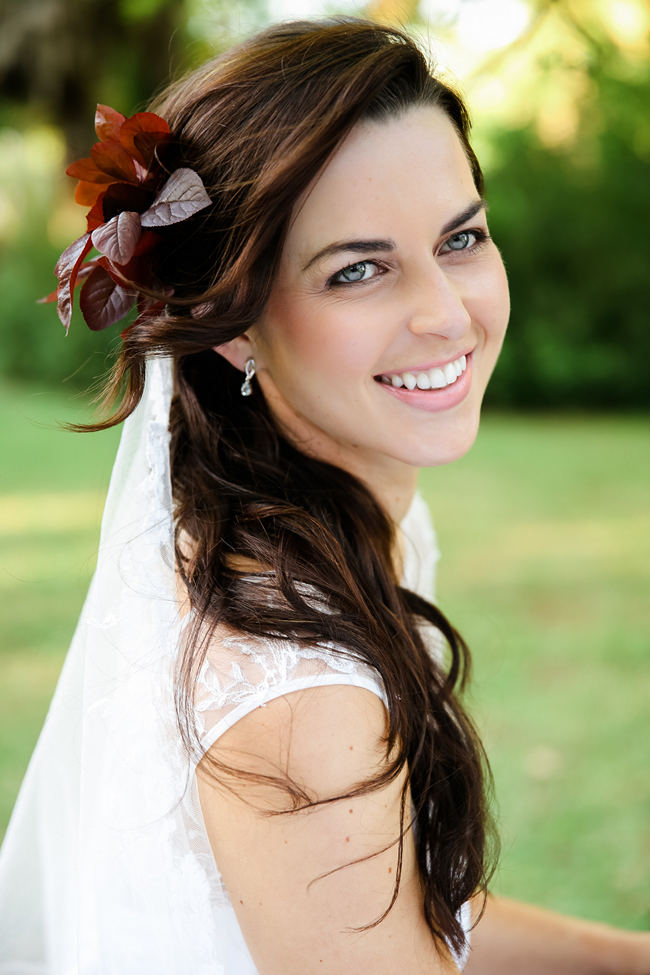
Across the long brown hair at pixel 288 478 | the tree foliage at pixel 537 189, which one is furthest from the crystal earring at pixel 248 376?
the tree foliage at pixel 537 189

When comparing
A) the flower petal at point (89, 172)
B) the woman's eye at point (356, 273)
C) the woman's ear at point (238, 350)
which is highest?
the flower petal at point (89, 172)

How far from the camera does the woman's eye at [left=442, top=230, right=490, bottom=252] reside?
1763 mm

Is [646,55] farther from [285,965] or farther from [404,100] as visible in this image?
[285,965]

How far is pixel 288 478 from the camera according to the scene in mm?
1848

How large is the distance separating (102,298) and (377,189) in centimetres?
52

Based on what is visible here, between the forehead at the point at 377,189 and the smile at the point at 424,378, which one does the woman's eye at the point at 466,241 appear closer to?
the forehead at the point at 377,189

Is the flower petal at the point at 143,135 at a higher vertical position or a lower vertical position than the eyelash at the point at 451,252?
higher

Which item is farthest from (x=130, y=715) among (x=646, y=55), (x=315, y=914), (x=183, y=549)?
(x=646, y=55)

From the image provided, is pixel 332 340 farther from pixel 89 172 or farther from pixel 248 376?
pixel 89 172

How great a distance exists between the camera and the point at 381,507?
1.99 metres

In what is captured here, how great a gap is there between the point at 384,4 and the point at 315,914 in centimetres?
425

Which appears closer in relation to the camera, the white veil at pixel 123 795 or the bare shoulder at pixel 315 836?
the bare shoulder at pixel 315 836

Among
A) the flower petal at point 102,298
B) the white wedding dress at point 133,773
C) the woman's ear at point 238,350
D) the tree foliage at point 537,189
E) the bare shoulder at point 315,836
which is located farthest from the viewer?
the tree foliage at point 537,189

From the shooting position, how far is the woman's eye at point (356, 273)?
1659 mm
